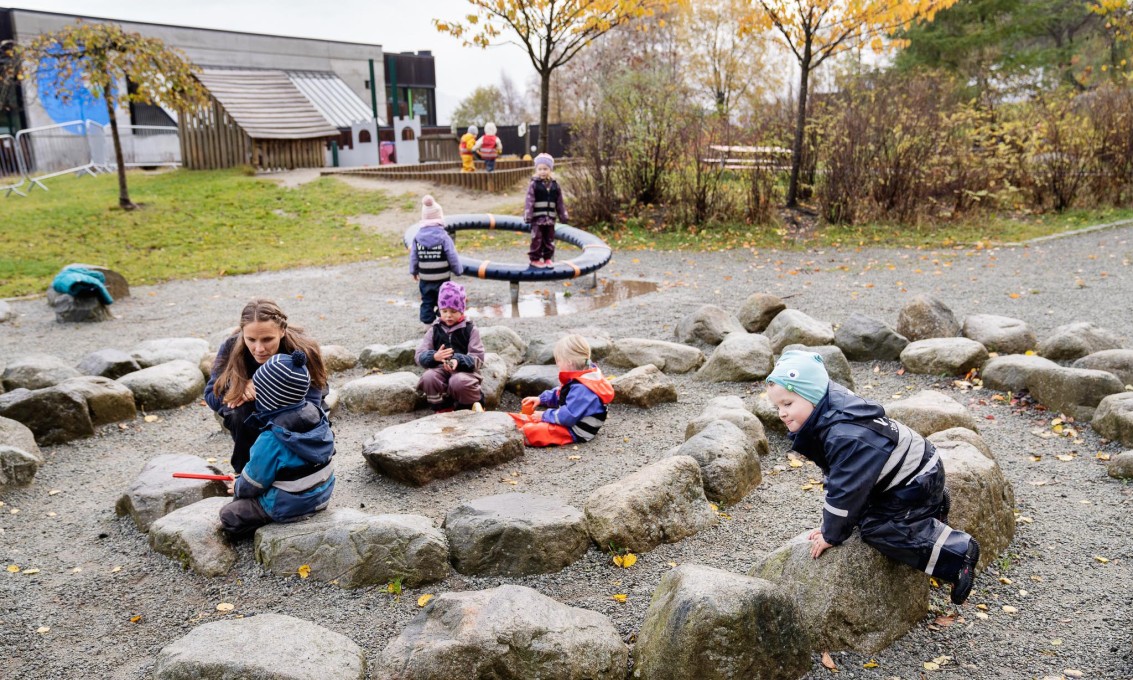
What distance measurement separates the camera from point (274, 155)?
901 inches

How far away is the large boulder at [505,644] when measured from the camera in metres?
2.99

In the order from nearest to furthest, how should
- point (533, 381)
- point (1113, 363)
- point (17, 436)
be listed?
point (17, 436) → point (1113, 363) → point (533, 381)

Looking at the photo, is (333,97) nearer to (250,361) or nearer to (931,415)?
(250,361)

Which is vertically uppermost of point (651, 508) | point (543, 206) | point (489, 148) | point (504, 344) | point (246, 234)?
point (489, 148)

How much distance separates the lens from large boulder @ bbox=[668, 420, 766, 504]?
4508 mm

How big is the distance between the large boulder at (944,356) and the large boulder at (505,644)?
434cm

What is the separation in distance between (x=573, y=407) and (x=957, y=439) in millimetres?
2261

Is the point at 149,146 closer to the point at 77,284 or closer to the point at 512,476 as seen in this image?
the point at 77,284

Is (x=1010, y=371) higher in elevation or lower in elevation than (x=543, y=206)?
lower

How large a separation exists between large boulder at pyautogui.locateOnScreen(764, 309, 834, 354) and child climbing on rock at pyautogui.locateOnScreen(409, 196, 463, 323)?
3.04m

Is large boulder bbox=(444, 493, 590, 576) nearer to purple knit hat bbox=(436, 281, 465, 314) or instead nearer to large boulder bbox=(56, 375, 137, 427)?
purple knit hat bbox=(436, 281, 465, 314)

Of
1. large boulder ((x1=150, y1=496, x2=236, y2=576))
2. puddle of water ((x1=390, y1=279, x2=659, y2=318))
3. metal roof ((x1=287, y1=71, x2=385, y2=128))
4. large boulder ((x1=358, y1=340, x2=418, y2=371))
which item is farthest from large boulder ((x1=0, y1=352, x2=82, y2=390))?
metal roof ((x1=287, y1=71, x2=385, y2=128))

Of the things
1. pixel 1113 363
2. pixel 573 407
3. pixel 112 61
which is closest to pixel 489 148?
pixel 112 61

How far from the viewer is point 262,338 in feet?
12.8
